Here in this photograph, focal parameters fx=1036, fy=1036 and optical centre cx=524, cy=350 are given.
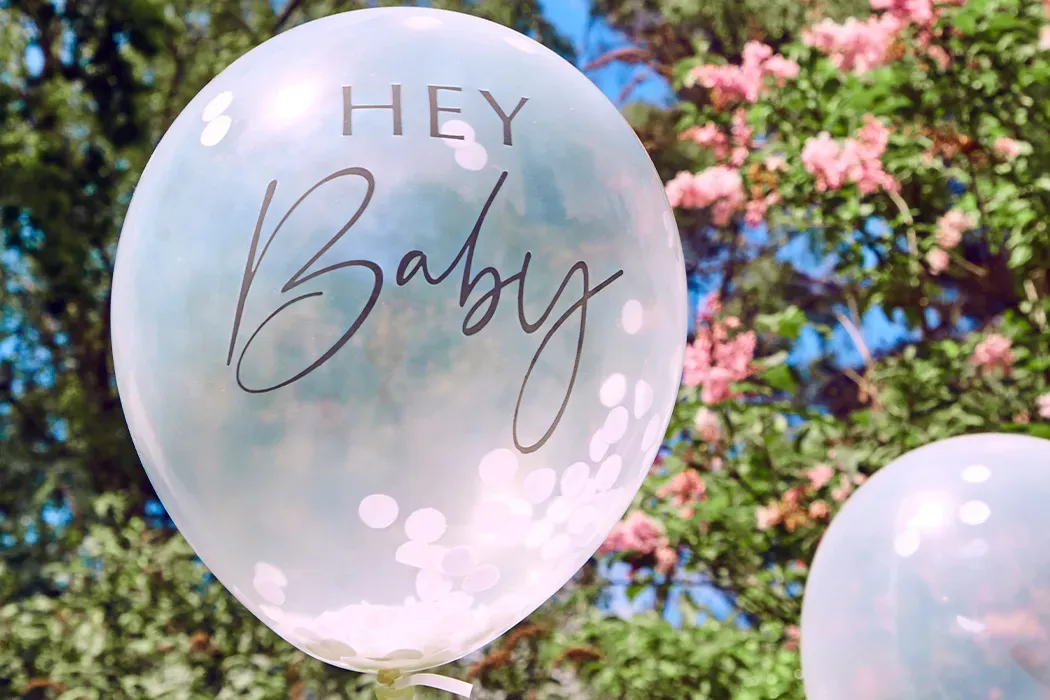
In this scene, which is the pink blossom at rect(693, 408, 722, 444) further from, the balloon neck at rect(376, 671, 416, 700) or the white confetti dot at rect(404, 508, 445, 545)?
the white confetti dot at rect(404, 508, 445, 545)

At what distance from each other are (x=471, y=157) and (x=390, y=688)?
62 centimetres

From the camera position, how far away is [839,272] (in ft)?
9.29

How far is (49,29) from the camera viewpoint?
396 cm

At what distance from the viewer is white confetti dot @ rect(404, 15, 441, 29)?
1126 millimetres

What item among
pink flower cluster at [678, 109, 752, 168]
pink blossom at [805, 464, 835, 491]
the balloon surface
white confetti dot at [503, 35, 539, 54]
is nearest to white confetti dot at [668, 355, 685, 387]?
the balloon surface

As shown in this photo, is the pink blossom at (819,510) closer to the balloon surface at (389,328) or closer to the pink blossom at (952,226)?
the pink blossom at (952,226)

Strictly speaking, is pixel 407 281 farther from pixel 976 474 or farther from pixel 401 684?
pixel 976 474

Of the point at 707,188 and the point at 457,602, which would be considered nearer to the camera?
the point at 457,602

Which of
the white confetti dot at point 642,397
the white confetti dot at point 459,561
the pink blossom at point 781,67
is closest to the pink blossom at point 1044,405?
the pink blossom at point 781,67

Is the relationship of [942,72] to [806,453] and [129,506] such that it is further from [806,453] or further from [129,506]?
[129,506]

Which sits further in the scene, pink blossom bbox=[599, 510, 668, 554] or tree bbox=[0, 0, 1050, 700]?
pink blossom bbox=[599, 510, 668, 554]

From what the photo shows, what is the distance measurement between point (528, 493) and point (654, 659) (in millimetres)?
1708

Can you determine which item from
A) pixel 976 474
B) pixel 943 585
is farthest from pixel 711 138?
pixel 943 585

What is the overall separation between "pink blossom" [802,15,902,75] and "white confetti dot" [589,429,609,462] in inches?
73.2
